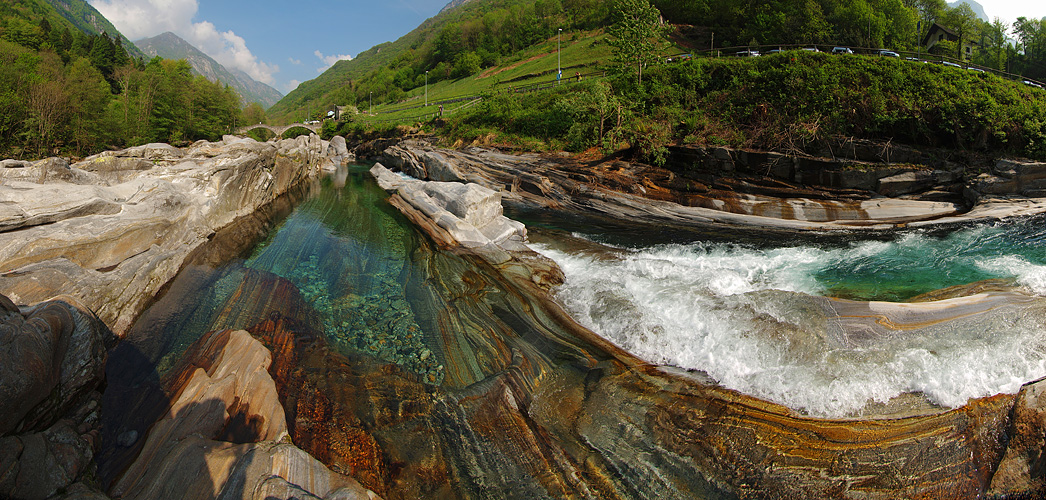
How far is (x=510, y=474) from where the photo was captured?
489 cm

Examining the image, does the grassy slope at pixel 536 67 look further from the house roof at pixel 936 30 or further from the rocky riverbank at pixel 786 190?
the house roof at pixel 936 30

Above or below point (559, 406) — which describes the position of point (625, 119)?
above

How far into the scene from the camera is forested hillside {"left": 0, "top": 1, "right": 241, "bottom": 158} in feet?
92.4

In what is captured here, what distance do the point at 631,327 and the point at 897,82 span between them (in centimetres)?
1875

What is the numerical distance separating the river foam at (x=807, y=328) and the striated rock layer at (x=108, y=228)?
30.4ft

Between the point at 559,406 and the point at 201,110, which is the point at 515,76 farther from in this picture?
the point at 559,406

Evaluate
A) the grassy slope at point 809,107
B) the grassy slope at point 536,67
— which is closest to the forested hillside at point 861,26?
the grassy slope at point 536,67

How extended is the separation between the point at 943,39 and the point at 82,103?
75414mm

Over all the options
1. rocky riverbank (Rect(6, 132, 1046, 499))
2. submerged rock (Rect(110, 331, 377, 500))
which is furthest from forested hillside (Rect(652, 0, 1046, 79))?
submerged rock (Rect(110, 331, 377, 500))

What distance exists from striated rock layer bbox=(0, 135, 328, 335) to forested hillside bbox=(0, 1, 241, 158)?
64.9 feet

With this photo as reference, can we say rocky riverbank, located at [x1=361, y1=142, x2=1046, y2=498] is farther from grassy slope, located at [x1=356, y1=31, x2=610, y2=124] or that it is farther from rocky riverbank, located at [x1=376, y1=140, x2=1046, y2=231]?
grassy slope, located at [x1=356, y1=31, x2=610, y2=124]

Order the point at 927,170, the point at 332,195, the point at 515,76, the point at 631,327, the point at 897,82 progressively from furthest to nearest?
the point at 515,76
the point at 332,195
the point at 897,82
the point at 927,170
the point at 631,327

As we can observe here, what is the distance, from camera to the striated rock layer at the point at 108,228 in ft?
25.6

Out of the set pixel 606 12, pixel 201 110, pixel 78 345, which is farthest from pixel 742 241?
pixel 606 12
